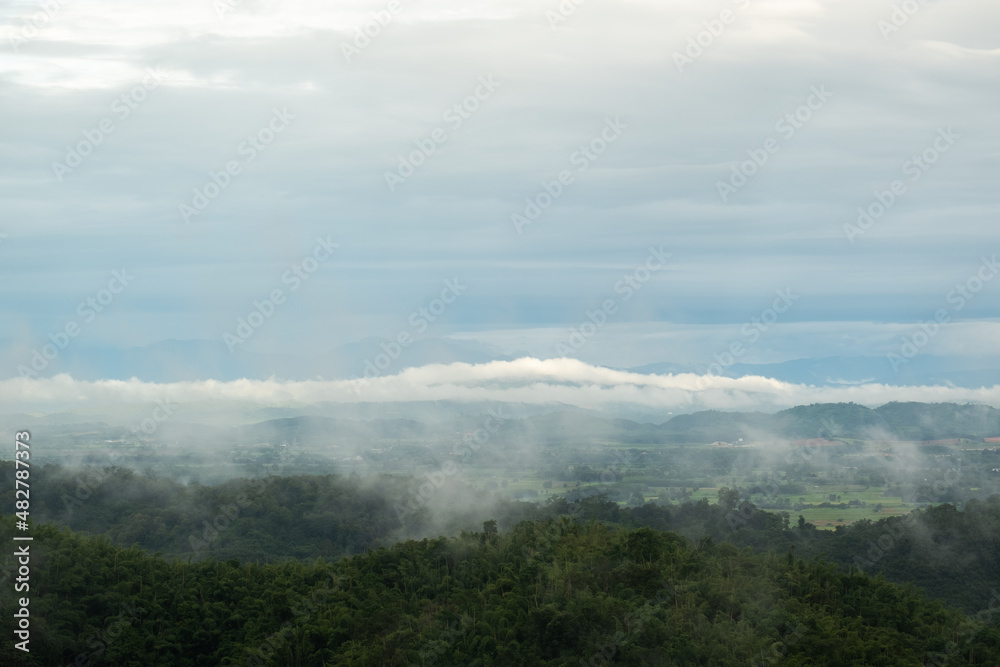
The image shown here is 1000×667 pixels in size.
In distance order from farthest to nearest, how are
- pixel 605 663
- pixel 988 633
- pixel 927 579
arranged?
pixel 927 579
pixel 988 633
pixel 605 663

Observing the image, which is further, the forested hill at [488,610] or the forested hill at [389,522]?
the forested hill at [389,522]

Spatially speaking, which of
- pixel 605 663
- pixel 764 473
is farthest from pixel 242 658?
pixel 764 473

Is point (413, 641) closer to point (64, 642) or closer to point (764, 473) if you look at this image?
point (64, 642)

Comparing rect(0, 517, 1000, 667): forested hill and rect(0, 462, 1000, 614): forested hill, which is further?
rect(0, 462, 1000, 614): forested hill

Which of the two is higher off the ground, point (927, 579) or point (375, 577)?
point (375, 577)

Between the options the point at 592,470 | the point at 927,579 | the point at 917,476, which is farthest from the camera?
the point at 592,470

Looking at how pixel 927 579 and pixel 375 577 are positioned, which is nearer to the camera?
pixel 375 577

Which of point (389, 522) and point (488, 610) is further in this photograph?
point (389, 522)

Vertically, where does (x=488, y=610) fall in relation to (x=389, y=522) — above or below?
above
